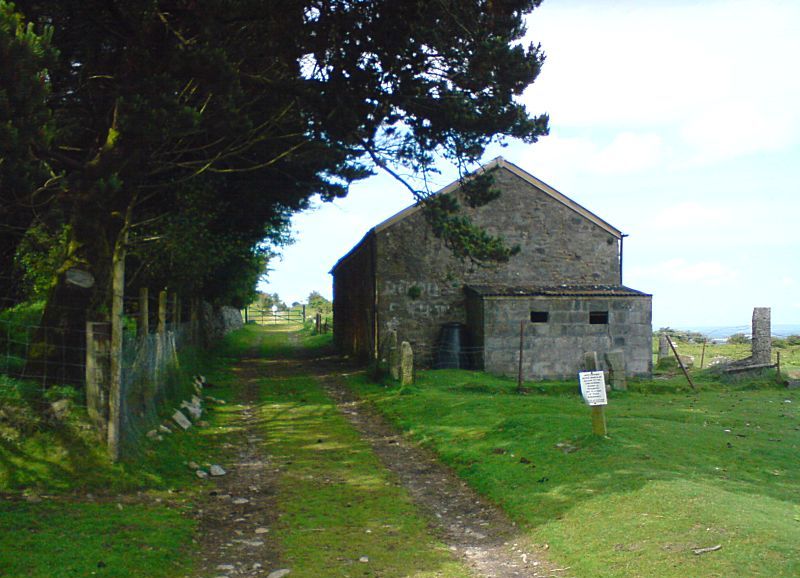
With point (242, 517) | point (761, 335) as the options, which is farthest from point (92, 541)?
→ point (761, 335)

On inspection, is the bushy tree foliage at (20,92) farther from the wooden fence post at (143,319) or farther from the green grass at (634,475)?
the green grass at (634,475)

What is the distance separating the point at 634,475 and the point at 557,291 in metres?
16.5

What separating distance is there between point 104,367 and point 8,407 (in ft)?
4.31

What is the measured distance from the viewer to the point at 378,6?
13906 millimetres

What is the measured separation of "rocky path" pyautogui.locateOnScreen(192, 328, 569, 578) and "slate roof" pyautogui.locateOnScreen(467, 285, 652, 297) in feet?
36.3

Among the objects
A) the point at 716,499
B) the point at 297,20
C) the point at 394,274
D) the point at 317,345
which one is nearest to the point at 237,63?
the point at 297,20

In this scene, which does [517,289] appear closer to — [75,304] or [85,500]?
[75,304]

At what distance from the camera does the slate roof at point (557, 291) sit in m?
24.8

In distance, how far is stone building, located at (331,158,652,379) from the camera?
80.9 feet

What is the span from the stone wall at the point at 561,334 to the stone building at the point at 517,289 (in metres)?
0.03

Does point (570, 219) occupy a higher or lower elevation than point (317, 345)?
higher

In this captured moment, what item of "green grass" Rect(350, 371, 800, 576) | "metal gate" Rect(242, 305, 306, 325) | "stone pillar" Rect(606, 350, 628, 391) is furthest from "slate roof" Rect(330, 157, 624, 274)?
"metal gate" Rect(242, 305, 306, 325)

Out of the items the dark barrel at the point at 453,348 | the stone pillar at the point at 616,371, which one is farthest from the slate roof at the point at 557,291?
the stone pillar at the point at 616,371

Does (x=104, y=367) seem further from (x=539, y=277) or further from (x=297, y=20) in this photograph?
(x=539, y=277)
